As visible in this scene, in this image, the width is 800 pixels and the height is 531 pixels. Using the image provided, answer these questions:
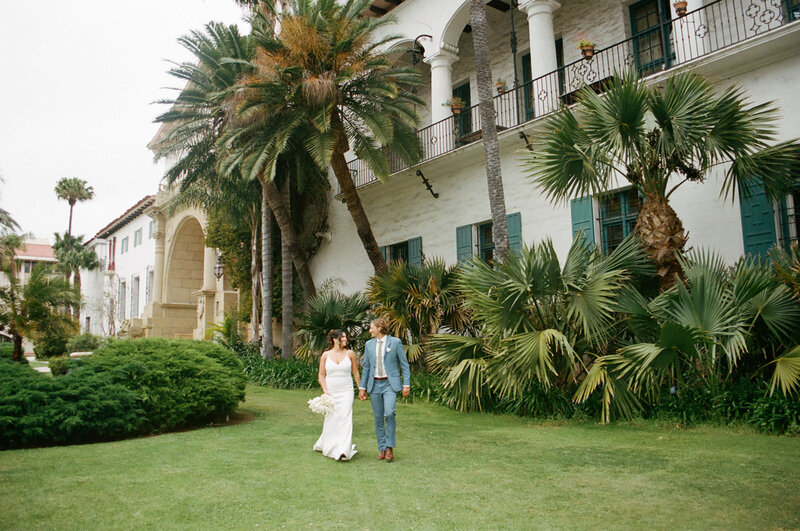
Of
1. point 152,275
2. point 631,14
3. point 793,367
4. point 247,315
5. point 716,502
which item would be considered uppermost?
point 631,14

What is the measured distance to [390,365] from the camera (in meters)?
6.95

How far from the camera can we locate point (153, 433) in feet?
29.1

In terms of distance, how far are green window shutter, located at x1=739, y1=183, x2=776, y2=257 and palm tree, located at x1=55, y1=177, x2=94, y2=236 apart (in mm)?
53541

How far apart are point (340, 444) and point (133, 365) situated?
392cm

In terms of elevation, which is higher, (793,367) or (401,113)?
(401,113)

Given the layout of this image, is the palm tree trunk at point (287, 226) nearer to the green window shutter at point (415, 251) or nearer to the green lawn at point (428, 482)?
the green window shutter at point (415, 251)

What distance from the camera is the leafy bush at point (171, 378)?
8.80 meters

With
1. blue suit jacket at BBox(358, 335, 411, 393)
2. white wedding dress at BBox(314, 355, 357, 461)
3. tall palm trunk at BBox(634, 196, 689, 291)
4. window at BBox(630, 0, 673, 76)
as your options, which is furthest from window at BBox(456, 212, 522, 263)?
white wedding dress at BBox(314, 355, 357, 461)

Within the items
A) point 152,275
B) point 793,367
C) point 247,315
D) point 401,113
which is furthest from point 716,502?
point 152,275

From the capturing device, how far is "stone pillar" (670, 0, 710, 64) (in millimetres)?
11703

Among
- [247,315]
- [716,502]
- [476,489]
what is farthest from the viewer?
[247,315]

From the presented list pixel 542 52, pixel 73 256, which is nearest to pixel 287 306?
pixel 542 52

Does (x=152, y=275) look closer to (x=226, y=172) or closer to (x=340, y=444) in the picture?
(x=226, y=172)

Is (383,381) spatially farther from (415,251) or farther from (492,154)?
(415,251)
